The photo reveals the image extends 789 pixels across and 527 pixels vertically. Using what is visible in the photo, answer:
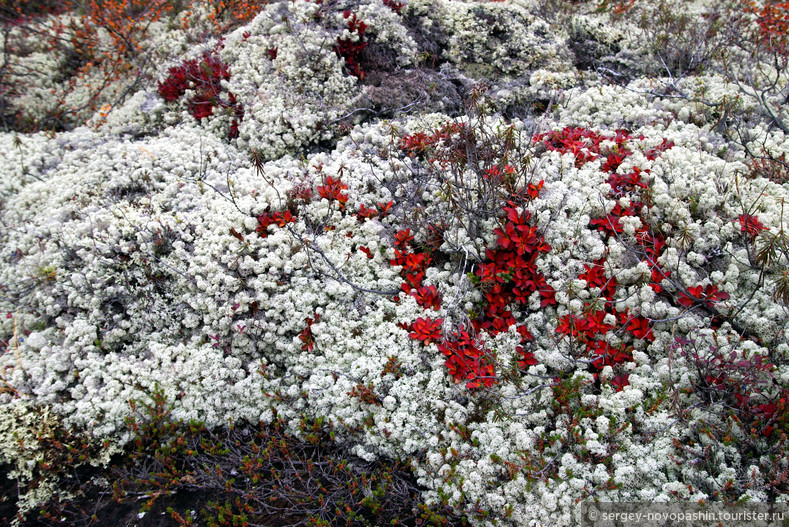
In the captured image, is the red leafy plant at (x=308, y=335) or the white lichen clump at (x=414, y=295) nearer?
the white lichen clump at (x=414, y=295)

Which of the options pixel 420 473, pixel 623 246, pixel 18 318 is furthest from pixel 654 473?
pixel 18 318

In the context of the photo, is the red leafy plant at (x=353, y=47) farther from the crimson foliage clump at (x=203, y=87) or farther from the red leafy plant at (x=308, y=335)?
the red leafy plant at (x=308, y=335)

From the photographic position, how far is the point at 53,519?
369cm

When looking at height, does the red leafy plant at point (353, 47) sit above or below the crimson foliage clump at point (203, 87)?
above

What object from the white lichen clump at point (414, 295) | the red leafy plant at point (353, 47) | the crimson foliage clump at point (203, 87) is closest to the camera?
the white lichen clump at point (414, 295)

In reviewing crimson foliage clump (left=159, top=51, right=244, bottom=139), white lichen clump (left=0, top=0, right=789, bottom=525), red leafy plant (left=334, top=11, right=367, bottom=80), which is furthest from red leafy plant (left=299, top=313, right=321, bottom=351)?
red leafy plant (left=334, top=11, right=367, bottom=80)

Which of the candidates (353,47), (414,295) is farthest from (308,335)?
(353,47)

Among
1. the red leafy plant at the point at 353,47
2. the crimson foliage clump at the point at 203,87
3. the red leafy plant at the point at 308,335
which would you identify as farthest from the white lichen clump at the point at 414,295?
the red leafy plant at the point at 353,47

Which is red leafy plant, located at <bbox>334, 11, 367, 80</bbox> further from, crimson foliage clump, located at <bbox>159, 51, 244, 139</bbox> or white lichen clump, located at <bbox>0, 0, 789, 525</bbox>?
crimson foliage clump, located at <bbox>159, 51, 244, 139</bbox>

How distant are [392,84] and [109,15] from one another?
6835 millimetres

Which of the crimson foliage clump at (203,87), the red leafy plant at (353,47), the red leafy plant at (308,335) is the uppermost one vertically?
the red leafy plant at (353,47)

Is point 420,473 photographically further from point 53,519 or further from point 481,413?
point 53,519

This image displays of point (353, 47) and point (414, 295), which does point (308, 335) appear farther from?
point (353, 47)

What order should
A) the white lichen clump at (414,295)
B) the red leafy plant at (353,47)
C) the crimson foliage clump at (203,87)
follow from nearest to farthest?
the white lichen clump at (414,295), the crimson foliage clump at (203,87), the red leafy plant at (353,47)
